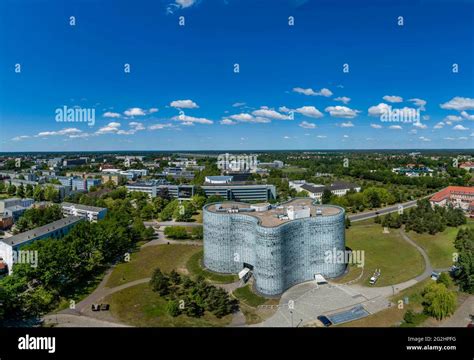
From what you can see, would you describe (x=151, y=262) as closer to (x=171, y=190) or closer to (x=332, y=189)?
(x=171, y=190)

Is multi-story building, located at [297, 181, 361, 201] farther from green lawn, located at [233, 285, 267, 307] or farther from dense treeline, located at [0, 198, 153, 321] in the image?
green lawn, located at [233, 285, 267, 307]

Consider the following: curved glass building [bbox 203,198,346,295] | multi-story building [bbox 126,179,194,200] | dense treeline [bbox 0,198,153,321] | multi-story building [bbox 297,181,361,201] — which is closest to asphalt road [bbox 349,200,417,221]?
multi-story building [bbox 297,181,361,201]

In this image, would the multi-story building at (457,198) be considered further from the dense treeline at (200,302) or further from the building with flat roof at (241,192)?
the dense treeline at (200,302)

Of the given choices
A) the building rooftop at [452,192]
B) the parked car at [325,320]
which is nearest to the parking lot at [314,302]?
the parked car at [325,320]

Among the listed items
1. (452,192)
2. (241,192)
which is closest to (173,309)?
(241,192)
